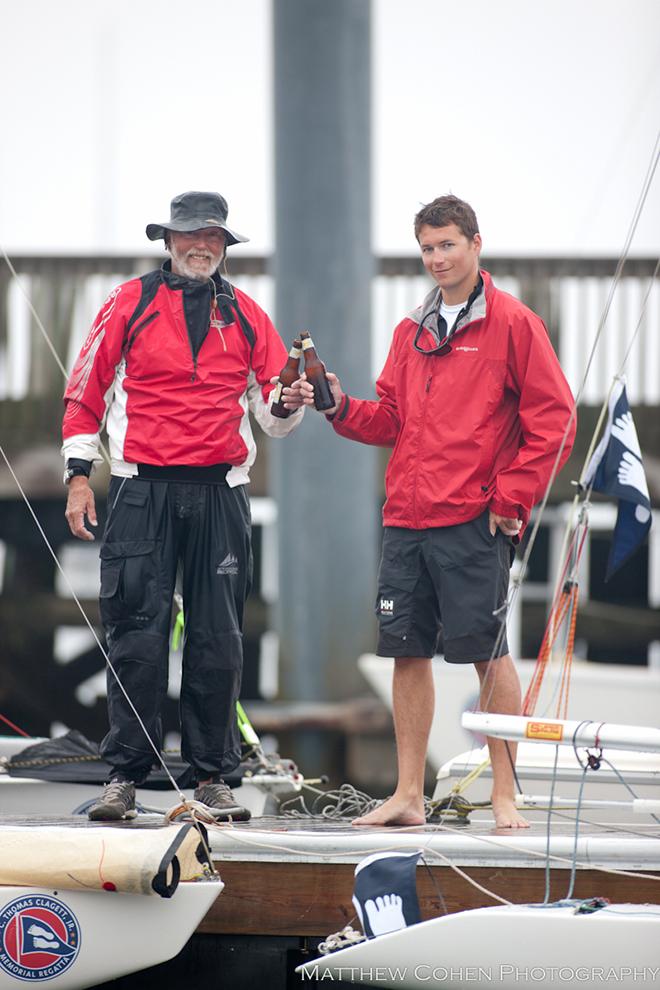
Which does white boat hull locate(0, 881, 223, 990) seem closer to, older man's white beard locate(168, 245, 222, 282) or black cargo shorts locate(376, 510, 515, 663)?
black cargo shorts locate(376, 510, 515, 663)

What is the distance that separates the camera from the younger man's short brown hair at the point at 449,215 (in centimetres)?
431

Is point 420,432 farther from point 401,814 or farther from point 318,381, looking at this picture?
point 401,814

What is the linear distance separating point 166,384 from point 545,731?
1465mm

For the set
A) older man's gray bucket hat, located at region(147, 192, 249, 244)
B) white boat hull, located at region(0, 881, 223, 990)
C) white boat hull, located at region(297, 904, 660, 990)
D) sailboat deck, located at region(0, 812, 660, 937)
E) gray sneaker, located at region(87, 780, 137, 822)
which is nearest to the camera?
white boat hull, located at region(297, 904, 660, 990)

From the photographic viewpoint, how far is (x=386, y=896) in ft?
12.5

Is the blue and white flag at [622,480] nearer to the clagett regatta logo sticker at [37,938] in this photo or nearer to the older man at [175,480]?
the older man at [175,480]

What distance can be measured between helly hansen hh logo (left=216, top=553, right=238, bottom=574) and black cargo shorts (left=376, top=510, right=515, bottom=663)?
1.36ft

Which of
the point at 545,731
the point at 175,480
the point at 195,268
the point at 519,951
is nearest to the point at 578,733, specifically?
the point at 545,731

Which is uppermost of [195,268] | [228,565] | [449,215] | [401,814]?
[449,215]

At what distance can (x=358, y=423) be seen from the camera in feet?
14.8

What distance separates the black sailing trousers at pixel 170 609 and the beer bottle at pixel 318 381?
1.16ft

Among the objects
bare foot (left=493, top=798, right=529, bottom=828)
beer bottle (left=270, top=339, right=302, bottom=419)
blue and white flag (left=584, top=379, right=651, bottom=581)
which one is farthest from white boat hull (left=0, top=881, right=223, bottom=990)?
blue and white flag (left=584, top=379, right=651, bottom=581)

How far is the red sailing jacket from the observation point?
167 inches

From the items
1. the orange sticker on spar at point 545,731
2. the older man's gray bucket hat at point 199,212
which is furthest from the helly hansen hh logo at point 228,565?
the orange sticker on spar at point 545,731
